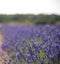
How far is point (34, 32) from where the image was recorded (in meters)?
1.01

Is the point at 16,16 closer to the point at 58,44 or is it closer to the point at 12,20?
the point at 12,20

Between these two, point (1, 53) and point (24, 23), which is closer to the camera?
point (1, 53)

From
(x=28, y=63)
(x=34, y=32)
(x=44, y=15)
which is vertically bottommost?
(x=28, y=63)

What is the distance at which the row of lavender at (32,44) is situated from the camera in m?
0.83

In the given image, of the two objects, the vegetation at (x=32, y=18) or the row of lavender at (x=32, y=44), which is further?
the vegetation at (x=32, y=18)

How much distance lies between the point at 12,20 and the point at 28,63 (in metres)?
0.35

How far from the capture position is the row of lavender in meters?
0.83

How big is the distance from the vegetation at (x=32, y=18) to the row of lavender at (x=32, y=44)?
4 centimetres

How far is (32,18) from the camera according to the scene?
3.45ft

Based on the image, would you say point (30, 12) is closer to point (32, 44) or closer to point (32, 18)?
point (32, 18)

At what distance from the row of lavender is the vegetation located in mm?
42

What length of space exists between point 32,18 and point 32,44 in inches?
9.4

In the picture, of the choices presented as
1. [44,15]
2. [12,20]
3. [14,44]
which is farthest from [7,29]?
[44,15]
